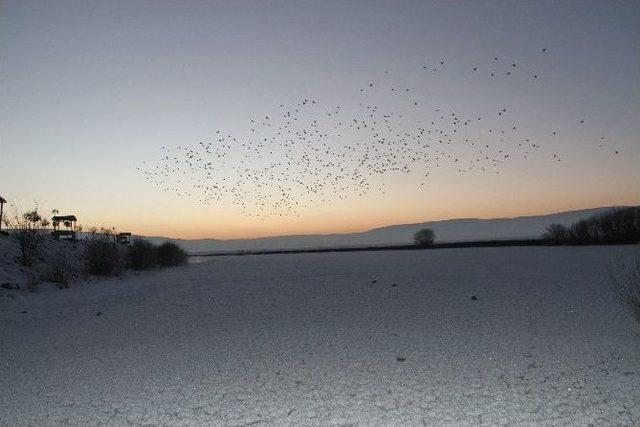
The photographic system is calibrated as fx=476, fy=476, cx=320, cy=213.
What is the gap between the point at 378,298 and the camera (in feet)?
49.0

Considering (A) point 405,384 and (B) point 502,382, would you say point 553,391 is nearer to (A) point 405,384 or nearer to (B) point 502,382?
(B) point 502,382

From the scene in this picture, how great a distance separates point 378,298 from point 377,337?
5.86m

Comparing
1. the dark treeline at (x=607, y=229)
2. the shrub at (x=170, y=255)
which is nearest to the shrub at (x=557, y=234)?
the dark treeline at (x=607, y=229)

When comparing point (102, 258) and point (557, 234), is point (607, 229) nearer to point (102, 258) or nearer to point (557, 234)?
point (557, 234)

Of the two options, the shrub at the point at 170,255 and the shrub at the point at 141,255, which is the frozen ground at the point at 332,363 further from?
the shrub at the point at 170,255

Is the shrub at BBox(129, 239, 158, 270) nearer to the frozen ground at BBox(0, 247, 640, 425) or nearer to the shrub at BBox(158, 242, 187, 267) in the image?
the shrub at BBox(158, 242, 187, 267)

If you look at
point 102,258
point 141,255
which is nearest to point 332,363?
point 102,258

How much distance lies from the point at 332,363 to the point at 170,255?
37.4m

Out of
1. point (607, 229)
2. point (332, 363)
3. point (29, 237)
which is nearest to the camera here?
point (332, 363)

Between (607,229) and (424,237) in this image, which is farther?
(424,237)

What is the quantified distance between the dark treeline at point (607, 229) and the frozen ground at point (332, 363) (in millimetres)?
48265

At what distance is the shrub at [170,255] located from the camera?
41119 millimetres

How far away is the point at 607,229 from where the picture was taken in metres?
57.1

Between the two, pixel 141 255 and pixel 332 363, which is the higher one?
pixel 141 255
